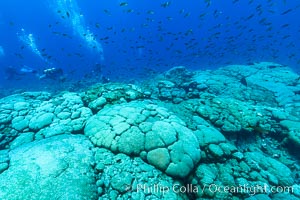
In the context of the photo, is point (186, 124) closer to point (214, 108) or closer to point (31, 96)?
point (214, 108)

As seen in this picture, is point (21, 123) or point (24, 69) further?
point (24, 69)

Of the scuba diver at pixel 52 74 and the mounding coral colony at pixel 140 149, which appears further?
the scuba diver at pixel 52 74

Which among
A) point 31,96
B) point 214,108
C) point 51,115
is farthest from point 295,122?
point 31,96

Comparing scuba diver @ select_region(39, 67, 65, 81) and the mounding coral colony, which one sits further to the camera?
scuba diver @ select_region(39, 67, 65, 81)

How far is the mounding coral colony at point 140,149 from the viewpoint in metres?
3.50

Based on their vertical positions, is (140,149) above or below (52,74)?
below

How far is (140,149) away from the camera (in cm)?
405

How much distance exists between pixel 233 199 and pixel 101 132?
2811 mm

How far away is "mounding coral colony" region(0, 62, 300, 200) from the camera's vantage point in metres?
3.50

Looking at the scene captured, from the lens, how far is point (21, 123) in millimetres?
5121

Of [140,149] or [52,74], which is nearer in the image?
[140,149]

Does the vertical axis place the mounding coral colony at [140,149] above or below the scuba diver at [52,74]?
below

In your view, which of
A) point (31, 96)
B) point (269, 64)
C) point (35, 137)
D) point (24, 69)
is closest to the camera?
point (35, 137)

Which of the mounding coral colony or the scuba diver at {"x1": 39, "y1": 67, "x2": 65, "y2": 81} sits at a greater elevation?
the scuba diver at {"x1": 39, "y1": 67, "x2": 65, "y2": 81}
